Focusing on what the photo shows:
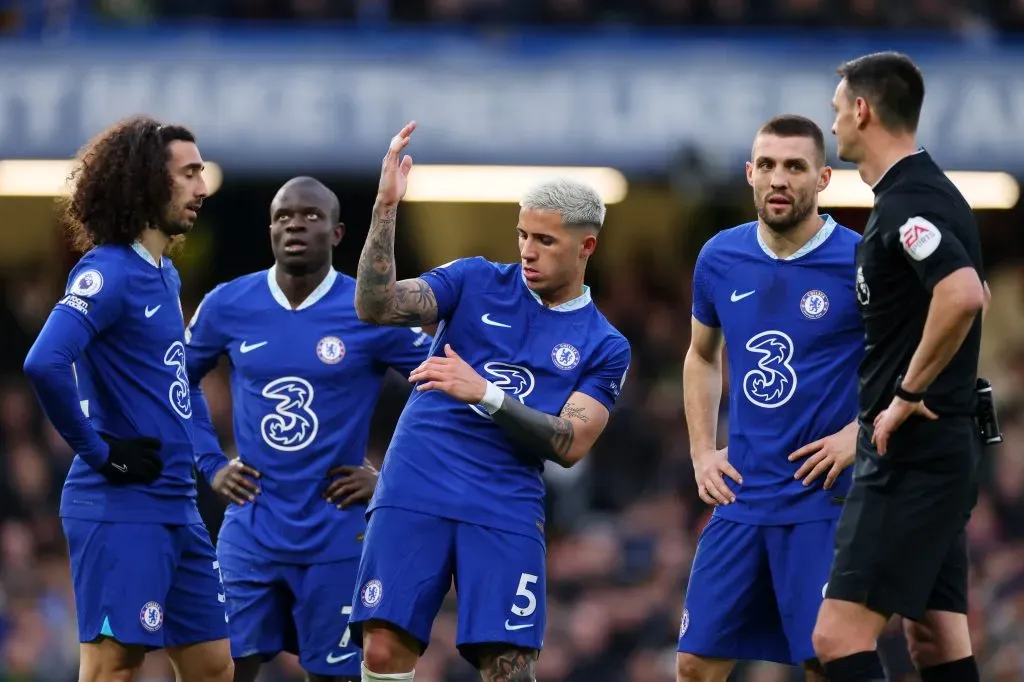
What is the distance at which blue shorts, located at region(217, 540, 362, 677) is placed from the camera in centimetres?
761

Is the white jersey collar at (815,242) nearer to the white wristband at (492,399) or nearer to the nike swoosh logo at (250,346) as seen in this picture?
the white wristband at (492,399)

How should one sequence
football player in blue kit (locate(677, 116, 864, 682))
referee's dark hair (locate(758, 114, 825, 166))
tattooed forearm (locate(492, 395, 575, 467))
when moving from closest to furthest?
tattooed forearm (locate(492, 395, 575, 467)) < football player in blue kit (locate(677, 116, 864, 682)) < referee's dark hair (locate(758, 114, 825, 166))

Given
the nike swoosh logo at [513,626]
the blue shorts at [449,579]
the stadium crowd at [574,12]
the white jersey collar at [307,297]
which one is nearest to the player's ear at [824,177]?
the blue shorts at [449,579]

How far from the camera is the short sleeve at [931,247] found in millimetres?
5754

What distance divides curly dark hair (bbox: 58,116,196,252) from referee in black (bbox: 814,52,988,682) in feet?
8.80

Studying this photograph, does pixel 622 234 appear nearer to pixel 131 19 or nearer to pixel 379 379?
pixel 131 19

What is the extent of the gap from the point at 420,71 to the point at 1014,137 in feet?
17.0

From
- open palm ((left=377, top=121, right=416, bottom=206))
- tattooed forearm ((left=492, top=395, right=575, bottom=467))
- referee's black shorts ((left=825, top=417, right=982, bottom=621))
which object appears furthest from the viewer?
tattooed forearm ((left=492, top=395, right=575, bottom=467))

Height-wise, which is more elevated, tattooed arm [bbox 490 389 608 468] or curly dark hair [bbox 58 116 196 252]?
curly dark hair [bbox 58 116 196 252]

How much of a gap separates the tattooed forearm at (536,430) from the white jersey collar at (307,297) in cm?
152

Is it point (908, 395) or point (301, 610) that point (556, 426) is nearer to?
point (908, 395)

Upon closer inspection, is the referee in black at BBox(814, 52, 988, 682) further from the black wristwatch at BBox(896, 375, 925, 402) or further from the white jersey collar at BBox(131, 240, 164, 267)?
the white jersey collar at BBox(131, 240, 164, 267)

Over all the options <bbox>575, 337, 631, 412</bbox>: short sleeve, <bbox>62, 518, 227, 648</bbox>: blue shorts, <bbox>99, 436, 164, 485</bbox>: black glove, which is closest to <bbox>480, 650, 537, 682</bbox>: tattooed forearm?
<bbox>575, 337, 631, 412</bbox>: short sleeve

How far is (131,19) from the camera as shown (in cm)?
1562
